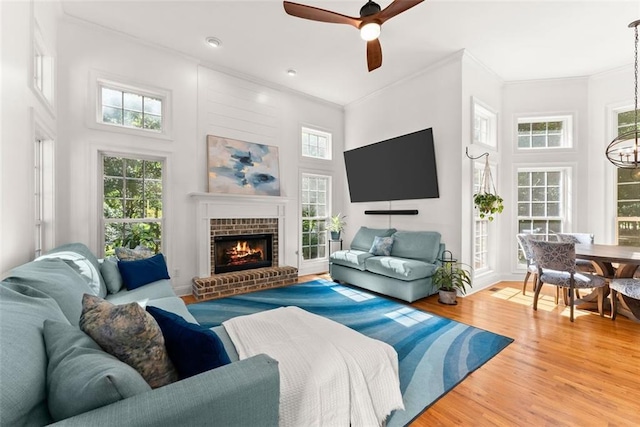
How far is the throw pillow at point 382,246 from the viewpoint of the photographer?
4352 mm

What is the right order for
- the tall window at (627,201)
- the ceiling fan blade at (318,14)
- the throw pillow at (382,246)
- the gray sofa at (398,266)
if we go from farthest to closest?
1. the throw pillow at (382,246)
2. the tall window at (627,201)
3. the gray sofa at (398,266)
4. the ceiling fan blade at (318,14)

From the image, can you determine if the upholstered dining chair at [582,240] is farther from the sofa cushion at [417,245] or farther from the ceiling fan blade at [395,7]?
the ceiling fan blade at [395,7]

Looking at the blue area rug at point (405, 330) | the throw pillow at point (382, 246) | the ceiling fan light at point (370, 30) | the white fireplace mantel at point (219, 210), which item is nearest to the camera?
the blue area rug at point (405, 330)

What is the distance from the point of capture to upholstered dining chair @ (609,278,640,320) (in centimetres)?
276

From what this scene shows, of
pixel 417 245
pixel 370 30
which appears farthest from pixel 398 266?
pixel 370 30

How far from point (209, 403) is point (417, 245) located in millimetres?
3791

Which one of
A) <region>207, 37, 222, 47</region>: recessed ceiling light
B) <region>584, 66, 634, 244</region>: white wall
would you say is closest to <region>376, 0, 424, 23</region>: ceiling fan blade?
<region>207, 37, 222, 47</region>: recessed ceiling light

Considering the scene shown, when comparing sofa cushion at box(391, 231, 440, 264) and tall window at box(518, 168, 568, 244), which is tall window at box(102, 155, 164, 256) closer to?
sofa cushion at box(391, 231, 440, 264)

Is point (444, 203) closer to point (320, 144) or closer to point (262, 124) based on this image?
point (320, 144)

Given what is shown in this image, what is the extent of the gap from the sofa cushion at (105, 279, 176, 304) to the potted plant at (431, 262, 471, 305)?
3212 mm

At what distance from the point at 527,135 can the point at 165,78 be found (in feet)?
19.4

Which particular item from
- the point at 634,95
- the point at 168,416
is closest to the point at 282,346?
the point at 168,416

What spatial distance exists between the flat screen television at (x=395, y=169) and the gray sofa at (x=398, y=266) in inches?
27.0

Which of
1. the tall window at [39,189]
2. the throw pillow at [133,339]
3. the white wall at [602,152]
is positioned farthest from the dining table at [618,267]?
the tall window at [39,189]
